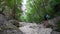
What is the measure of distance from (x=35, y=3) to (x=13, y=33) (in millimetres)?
5531

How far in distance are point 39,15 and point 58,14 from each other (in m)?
7.87

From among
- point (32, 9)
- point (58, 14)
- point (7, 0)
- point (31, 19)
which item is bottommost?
point (31, 19)

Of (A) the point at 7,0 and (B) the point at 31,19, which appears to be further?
(B) the point at 31,19

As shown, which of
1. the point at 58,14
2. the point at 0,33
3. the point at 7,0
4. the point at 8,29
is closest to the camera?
the point at 58,14

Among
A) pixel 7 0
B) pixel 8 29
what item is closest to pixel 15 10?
pixel 7 0

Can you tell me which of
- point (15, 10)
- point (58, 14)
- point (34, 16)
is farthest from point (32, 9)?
point (58, 14)

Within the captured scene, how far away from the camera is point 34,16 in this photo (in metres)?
10.1

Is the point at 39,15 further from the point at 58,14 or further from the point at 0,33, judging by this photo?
the point at 58,14

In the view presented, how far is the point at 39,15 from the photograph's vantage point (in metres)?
9.52

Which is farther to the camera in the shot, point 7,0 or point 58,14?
point 7,0

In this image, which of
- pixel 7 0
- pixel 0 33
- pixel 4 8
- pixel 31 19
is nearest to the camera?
pixel 0 33

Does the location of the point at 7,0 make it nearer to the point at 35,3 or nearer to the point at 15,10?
the point at 15,10

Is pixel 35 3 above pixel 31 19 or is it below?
above

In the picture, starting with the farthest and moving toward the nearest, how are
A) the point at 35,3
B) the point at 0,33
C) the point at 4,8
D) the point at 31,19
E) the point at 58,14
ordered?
the point at 31,19 < the point at 35,3 < the point at 4,8 < the point at 0,33 < the point at 58,14
